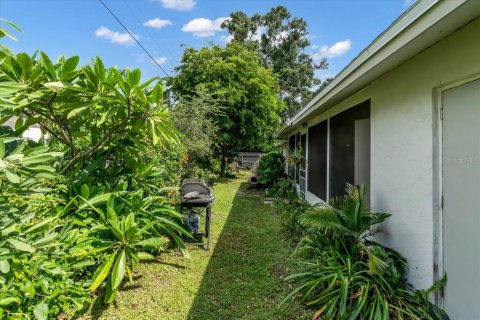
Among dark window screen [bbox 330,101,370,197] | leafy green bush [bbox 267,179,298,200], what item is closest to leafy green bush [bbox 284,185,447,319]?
dark window screen [bbox 330,101,370,197]

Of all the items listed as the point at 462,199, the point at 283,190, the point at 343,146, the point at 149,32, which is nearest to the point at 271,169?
the point at 283,190

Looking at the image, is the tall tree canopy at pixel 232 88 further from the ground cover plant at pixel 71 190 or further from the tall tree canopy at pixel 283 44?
the tall tree canopy at pixel 283 44

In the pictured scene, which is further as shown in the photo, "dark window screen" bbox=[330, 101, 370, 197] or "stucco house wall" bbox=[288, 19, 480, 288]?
"dark window screen" bbox=[330, 101, 370, 197]

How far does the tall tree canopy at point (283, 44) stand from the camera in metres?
27.5

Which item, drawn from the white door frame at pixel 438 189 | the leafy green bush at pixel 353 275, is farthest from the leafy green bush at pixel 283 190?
the white door frame at pixel 438 189

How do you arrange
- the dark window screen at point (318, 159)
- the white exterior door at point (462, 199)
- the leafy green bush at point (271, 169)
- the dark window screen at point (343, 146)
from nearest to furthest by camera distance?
1. the white exterior door at point (462, 199)
2. the dark window screen at point (343, 146)
3. the dark window screen at point (318, 159)
4. the leafy green bush at point (271, 169)

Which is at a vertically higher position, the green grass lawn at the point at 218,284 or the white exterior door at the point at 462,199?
the white exterior door at the point at 462,199

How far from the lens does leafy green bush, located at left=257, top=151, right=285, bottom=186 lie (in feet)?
39.4

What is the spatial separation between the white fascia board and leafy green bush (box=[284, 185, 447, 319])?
4.78 feet

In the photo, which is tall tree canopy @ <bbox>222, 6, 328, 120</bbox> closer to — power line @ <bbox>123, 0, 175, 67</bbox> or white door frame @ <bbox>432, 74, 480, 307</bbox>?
power line @ <bbox>123, 0, 175, 67</bbox>

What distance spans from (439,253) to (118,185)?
377 cm

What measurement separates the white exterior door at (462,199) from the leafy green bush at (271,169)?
9427mm

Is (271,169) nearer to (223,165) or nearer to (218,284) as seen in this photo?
(223,165)

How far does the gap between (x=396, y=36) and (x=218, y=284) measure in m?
3.31
